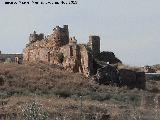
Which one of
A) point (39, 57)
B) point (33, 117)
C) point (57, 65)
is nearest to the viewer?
point (33, 117)

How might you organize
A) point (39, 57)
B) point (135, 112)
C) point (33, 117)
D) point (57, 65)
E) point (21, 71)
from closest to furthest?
1. point (33, 117)
2. point (135, 112)
3. point (21, 71)
4. point (57, 65)
5. point (39, 57)

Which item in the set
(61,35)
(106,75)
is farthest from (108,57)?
(106,75)

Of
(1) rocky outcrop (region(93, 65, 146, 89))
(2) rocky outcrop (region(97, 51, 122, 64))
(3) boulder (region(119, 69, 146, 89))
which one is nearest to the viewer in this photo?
(1) rocky outcrop (region(93, 65, 146, 89))

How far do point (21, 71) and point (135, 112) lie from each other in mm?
20775

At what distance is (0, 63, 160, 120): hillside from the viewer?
88.0ft

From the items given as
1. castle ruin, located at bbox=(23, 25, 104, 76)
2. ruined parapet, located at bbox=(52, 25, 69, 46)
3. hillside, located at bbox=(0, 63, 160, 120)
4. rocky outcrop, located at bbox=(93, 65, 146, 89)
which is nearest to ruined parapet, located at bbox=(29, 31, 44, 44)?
castle ruin, located at bbox=(23, 25, 104, 76)

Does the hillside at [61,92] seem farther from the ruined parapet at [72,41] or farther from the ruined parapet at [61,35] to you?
the ruined parapet at [61,35]

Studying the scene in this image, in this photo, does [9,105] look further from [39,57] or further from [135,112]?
[39,57]

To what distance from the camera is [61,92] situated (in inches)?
1431

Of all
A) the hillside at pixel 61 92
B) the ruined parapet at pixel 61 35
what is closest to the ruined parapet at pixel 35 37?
the ruined parapet at pixel 61 35

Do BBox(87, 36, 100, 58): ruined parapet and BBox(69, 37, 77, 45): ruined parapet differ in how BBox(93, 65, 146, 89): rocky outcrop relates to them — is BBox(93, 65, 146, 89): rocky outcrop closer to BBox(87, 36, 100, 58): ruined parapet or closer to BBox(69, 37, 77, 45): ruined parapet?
BBox(87, 36, 100, 58): ruined parapet

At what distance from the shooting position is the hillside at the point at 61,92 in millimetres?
26828

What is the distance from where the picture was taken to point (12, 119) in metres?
21.4

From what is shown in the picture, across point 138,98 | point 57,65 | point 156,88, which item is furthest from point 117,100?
point 57,65
